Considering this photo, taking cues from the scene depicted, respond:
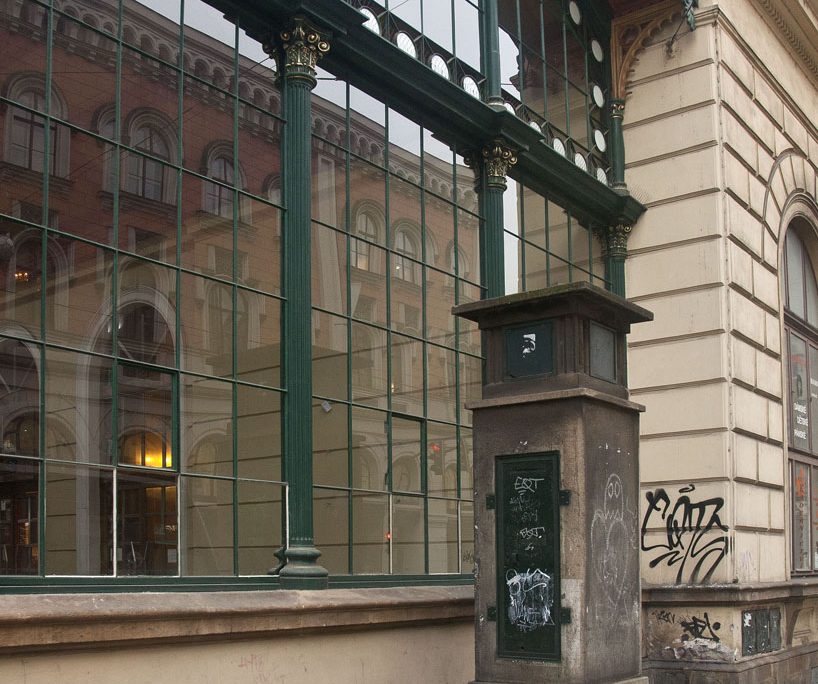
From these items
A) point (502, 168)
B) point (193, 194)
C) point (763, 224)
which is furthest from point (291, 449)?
point (763, 224)

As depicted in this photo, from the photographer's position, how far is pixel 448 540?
13438 mm

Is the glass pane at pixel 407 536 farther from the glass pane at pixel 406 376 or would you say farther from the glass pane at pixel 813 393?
the glass pane at pixel 813 393

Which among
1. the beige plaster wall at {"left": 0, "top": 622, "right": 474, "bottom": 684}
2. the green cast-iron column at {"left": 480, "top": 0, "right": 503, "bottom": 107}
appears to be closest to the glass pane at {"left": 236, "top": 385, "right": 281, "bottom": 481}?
the beige plaster wall at {"left": 0, "top": 622, "right": 474, "bottom": 684}

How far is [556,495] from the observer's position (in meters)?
10.2

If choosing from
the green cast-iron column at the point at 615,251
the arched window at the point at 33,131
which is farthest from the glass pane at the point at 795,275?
the arched window at the point at 33,131

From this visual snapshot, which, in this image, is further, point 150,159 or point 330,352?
point 330,352

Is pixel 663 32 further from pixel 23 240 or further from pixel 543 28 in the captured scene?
pixel 23 240

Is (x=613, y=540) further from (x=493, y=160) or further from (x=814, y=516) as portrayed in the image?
(x=814, y=516)

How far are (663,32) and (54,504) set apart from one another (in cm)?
1194

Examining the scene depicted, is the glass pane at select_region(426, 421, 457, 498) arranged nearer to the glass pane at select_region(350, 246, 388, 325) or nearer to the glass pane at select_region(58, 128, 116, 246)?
the glass pane at select_region(350, 246, 388, 325)

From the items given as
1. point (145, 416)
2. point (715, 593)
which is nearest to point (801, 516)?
point (715, 593)

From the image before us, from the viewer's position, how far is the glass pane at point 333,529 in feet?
40.2

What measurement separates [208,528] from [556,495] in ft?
13.3

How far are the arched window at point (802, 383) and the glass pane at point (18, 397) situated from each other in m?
12.9
